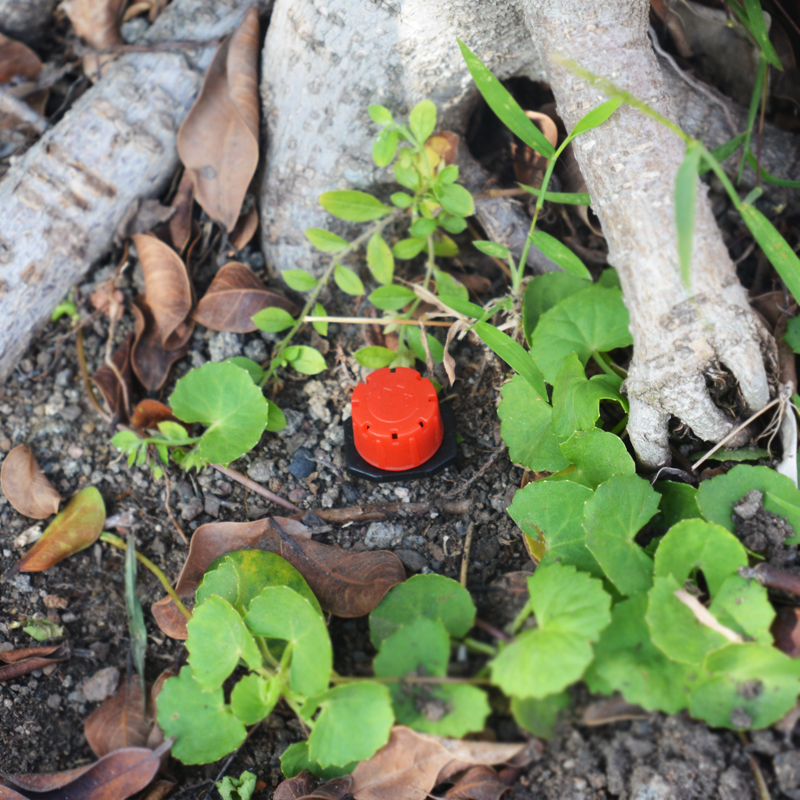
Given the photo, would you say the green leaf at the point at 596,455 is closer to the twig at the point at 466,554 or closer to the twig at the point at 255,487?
the twig at the point at 466,554

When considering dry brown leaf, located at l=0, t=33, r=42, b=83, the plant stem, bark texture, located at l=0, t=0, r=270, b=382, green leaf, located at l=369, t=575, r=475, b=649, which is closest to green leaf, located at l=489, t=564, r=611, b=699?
green leaf, located at l=369, t=575, r=475, b=649

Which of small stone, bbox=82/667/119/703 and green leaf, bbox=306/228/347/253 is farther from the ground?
green leaf, bbox=306/228/347/253

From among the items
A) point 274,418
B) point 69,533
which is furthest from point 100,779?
point 274,418

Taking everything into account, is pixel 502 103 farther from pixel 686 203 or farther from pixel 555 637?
pixel 555 637

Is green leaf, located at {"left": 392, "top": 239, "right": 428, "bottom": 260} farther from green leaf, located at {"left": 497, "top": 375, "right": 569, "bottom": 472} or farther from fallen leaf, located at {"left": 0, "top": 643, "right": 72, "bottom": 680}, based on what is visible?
fallen leaf, located at {"left": 0, "top": 643, "right": 72, "bottom": 680}

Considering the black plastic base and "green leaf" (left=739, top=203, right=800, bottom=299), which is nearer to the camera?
"green leaf" (left=739, top=203, right=800, bottom=299)

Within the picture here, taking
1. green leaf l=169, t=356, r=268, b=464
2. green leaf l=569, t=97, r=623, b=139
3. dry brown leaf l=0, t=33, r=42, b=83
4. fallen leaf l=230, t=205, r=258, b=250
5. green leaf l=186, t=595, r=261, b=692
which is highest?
dry brown leaf l=0, t=33, r=42, b=83

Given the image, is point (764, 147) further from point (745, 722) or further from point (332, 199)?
point (745, 722)
